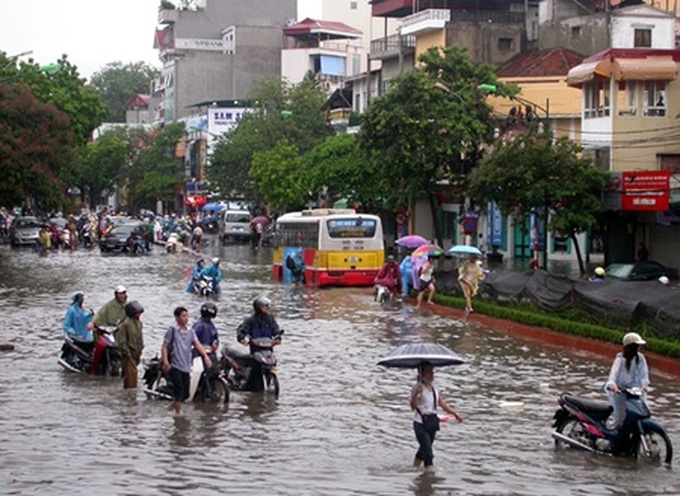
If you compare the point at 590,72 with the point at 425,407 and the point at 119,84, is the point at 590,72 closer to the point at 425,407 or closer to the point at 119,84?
the point at 425,407

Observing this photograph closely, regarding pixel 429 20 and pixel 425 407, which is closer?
pixel 425 407

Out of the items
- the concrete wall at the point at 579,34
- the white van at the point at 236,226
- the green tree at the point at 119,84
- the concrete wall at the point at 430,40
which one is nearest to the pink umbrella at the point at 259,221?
the white van at the point at 236,226

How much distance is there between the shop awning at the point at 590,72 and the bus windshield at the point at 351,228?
13.1m

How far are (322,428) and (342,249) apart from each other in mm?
25874

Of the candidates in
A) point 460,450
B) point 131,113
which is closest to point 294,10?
point 131,113

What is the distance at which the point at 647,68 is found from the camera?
1944 inches

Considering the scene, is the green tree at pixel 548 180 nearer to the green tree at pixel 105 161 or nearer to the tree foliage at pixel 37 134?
the tree foliage at pixel 37 134

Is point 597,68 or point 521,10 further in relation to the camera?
point 521,10

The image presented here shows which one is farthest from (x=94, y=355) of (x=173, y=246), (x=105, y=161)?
(x=105, y=161)

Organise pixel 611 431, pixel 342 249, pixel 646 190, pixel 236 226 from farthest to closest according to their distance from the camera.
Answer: pixel 236 226 → pixel 646 190 → pixel 342 249 → pixel 611 431

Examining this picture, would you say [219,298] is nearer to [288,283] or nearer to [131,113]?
[288,283]

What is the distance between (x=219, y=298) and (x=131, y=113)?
120601mm

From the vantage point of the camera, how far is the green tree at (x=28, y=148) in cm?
6197

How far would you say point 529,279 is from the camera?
29.7m
